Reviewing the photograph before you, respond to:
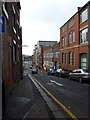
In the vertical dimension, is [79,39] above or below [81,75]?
above

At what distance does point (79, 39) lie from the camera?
47188 millimetres

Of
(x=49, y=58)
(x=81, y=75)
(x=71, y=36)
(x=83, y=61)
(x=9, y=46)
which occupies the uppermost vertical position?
(x=71, y=36)

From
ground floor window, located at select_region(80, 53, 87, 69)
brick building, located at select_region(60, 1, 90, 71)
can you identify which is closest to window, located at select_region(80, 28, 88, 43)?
brick building, located at select_region(60, 1, 90, 71)

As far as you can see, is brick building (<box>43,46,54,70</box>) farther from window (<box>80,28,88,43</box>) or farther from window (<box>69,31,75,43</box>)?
window (<box>80,28,88,43</box>)

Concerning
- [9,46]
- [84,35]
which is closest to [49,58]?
[84,35]

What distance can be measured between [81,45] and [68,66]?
1293 centimetres

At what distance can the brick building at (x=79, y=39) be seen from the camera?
136 feet

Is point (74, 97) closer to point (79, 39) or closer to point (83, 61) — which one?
point (83, 61)

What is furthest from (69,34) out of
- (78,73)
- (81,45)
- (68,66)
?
(78,73)

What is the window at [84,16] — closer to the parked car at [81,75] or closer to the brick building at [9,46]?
the parked car at [81,75]

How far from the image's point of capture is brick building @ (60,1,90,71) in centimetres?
4160

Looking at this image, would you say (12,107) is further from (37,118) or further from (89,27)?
(89,27)

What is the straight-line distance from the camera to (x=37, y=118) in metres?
9.01

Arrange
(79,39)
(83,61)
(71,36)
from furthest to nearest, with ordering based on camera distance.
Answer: (71,36) < (79,39) < (83,61)
